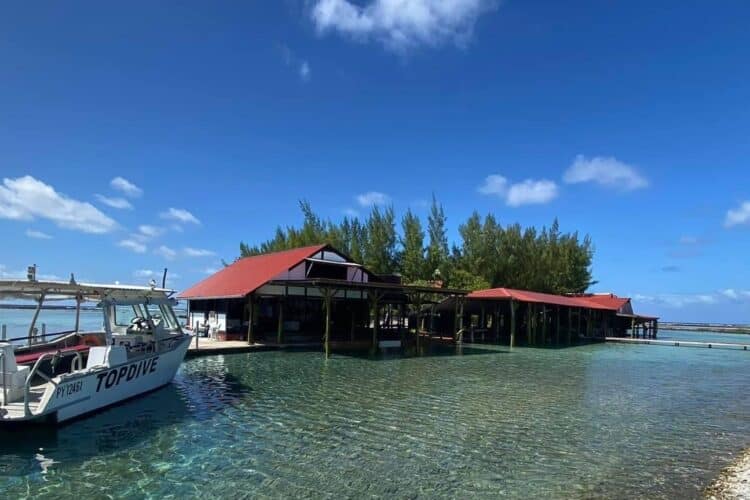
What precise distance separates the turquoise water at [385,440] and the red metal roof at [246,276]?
7.72 metres

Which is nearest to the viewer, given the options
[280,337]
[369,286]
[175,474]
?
[175,474]

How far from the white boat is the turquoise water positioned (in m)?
0.46

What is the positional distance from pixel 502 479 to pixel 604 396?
7961mm

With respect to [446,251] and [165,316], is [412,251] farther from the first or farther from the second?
[165,316]

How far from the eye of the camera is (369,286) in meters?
21.0

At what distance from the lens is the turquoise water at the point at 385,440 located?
6.78 metres

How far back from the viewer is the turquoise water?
6.78 m

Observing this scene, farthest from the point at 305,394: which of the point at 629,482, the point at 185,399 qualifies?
the point at 629,482

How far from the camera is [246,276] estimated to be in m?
25.8

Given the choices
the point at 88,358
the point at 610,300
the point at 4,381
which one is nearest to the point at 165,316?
the point at 88,358

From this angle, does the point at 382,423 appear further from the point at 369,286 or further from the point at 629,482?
the point at 369,286

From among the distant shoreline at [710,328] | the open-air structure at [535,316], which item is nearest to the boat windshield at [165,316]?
the open-air structure at [535,316]

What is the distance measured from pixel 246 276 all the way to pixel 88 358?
15523 millimetres

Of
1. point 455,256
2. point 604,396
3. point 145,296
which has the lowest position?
point 604,396
